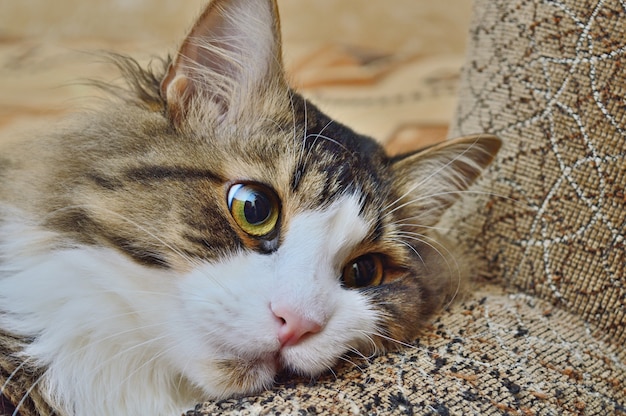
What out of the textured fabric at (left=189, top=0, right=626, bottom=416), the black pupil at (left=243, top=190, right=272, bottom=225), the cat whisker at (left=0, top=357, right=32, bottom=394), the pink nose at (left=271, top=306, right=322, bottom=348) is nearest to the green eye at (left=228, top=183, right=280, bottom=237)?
the black pupil at (left=243, top=190, right=272, bottom=225)

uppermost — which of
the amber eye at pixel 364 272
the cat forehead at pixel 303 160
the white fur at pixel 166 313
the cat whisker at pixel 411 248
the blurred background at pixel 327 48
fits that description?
the blurred background at pixel 327 48

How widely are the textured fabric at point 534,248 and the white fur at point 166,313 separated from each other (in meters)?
0.08

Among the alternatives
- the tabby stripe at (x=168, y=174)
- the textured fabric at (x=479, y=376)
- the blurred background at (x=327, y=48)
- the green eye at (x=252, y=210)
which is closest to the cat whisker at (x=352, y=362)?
the textured fabric at (x=479, y=376)

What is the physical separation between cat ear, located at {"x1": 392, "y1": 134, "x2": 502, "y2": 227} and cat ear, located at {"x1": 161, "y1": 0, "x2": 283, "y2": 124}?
34 centimetres

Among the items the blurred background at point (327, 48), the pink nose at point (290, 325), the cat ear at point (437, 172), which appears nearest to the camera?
the pink nose at point (290, 325)

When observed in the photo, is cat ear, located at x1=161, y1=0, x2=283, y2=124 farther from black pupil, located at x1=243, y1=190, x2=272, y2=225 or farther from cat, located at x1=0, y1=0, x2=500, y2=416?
black pupil, located at x1=243, y1=190, x2=272, y2=225

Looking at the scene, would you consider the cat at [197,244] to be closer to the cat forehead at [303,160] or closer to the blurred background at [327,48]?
the cat forehead at [303,160]

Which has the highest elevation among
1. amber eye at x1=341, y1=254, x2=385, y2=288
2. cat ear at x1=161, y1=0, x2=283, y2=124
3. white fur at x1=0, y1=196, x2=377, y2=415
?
cat ear at x1=161, y1=0, x2=283, y2=124

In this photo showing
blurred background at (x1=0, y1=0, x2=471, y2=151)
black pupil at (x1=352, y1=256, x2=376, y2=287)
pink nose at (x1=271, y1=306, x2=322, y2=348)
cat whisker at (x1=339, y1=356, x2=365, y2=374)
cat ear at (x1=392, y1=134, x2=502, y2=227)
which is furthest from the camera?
blurred background at (x1=0, y1=0, x2=471, y2=151)

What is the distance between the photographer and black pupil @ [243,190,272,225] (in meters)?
0.95

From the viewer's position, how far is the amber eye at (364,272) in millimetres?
1054

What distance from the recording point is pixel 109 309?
37.6 inches

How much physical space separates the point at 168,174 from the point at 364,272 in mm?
391

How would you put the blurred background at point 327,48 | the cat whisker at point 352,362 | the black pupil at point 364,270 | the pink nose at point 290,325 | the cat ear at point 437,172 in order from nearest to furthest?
the pink nose at point 290,325 → the cat whisker at point 352,362 → the black pupil at point 364,270 → the cat ear at point 437,172 → the blurred background at point 327,48
